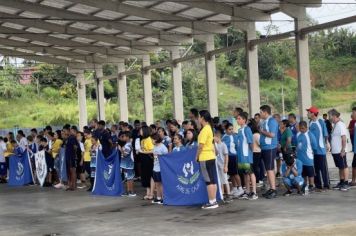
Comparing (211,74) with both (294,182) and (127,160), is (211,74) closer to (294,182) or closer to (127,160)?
(127,160)

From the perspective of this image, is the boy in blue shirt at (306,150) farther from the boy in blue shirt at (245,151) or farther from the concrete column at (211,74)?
the concrete column at (211,74)

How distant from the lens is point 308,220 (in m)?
8.77

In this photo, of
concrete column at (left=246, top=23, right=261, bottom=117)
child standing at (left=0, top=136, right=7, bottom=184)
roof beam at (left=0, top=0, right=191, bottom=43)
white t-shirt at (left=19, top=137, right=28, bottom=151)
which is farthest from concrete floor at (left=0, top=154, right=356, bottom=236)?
roof beam at (left=0, top=0, right=191, bottom=43)

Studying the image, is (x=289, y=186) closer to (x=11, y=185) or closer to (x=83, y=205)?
(x=83, y=205)

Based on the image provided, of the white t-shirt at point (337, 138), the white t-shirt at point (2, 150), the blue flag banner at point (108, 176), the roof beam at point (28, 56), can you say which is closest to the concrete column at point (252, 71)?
the white t-shirt at point (2, 150)

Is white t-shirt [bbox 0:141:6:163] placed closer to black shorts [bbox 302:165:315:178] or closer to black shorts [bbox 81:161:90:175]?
black shorts [bbox 81:161:90:175]

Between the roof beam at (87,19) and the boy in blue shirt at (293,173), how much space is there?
1207cm

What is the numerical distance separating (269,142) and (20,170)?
30.8 ft

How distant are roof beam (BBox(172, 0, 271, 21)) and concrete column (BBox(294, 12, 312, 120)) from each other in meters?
1.82

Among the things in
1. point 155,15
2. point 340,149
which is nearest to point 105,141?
point 340,149

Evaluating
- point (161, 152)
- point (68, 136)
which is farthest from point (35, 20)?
point (161, 152)

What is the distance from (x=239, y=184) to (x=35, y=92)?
46.0m

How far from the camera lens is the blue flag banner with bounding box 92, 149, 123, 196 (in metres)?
13.5

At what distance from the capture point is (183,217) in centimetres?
988
